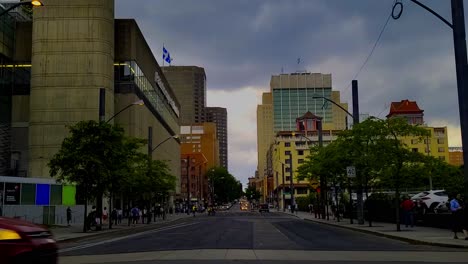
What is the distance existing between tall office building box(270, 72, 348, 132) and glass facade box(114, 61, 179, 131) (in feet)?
96.1

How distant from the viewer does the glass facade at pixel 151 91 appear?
74.7 meters

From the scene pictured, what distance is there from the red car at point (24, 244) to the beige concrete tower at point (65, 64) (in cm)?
6059

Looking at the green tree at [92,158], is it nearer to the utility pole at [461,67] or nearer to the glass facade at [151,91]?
the utility pole at [461,67]

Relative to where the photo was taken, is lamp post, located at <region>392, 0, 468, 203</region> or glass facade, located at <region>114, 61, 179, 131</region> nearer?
lamp post, located at <region>392, 0, 468, 203</region>

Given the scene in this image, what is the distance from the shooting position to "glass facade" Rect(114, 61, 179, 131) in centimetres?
7469

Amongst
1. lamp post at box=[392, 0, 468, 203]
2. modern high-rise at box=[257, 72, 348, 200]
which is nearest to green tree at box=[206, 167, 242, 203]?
modern high-rise at box=[257, 72, 348, 200]

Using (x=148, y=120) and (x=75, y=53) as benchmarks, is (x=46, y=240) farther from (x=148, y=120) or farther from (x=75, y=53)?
(x=148, y=120)

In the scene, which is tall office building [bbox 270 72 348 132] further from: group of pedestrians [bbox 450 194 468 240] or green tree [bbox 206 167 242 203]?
group of pedestrians [bbox 450 194 468 240]

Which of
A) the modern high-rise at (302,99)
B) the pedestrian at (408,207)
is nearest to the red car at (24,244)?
the pedestrian at (408,207)

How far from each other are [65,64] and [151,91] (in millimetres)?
22887

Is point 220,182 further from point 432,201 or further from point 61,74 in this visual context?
point 432,201

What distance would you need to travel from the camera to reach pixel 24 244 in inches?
305

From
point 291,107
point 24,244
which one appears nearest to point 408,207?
point 24,244

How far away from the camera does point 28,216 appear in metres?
42.5
